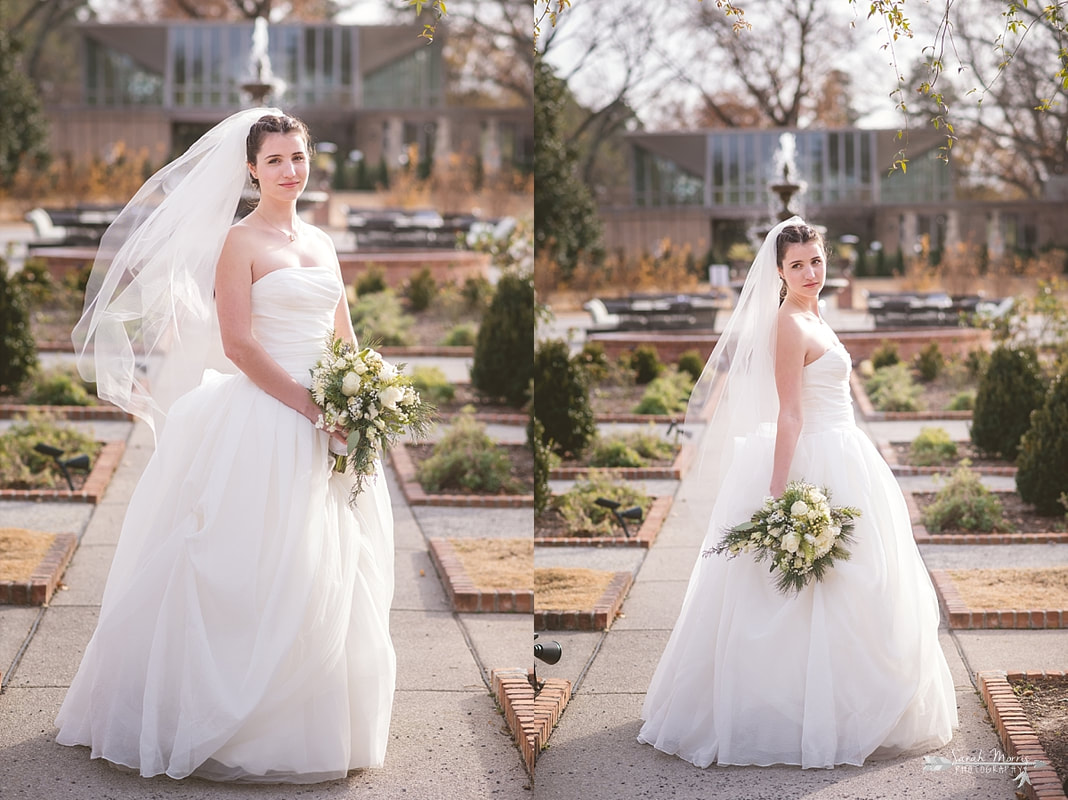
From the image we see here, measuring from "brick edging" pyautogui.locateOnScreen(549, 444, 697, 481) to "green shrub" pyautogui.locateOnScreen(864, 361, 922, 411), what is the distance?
47.5 inches

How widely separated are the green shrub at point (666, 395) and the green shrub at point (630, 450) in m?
0.67

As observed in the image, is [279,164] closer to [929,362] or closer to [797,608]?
[797,608]

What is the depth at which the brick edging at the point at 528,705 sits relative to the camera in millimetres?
4652

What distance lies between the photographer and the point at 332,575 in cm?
425

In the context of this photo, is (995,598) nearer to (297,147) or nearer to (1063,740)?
(1063,740)

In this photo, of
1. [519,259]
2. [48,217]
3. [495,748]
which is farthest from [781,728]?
[48,217]

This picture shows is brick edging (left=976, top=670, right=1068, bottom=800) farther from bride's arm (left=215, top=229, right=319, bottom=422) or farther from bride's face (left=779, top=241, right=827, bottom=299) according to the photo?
bride's arm (left=215, top=229, right=319, bottom=422)

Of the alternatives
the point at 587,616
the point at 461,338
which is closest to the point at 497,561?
Answer: the point at 587,616

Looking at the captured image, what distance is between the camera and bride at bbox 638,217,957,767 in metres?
4.40

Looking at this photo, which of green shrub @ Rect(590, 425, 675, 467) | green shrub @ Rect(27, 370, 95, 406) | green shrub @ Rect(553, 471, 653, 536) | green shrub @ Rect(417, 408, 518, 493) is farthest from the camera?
green shrub @ Rect(27, 370, 95, 406)

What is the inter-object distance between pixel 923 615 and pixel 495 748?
1819 mm

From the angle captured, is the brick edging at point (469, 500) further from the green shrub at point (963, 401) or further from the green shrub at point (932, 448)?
the green shrub at point (963, 401)

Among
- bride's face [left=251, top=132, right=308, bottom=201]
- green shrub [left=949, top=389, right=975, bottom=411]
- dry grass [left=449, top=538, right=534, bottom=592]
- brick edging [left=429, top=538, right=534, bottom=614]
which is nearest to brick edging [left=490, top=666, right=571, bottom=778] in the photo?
brick edging [left=429, top=538, right=534, bottom=614]

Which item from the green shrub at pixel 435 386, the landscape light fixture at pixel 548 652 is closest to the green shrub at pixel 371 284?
the green shrub at pixel 435 386
